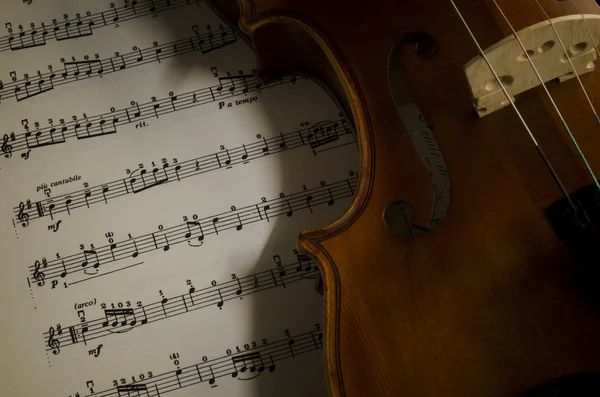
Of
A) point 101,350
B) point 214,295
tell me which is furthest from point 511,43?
point 101,350

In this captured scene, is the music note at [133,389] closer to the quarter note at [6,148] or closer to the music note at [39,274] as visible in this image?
the music note at [39,274]

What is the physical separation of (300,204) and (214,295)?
263 mm

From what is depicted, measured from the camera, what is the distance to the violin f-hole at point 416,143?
0.88m

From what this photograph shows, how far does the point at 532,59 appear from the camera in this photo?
89 cm

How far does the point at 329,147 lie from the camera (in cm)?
128

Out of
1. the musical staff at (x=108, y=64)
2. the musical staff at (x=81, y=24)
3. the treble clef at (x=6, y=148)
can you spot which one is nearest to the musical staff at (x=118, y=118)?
the treble clef at (x=6, y=148)

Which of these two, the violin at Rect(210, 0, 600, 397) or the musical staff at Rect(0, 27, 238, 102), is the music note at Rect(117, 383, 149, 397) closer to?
the violin at Rect(210, 0, 600, 397)

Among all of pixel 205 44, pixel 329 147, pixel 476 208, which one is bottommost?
pixel 476 208

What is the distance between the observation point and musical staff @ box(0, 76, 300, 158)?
131cm

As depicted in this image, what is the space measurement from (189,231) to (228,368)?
30 centimetres

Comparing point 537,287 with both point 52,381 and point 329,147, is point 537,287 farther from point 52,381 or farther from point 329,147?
point 52,381

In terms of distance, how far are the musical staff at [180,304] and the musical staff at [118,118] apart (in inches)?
16.1

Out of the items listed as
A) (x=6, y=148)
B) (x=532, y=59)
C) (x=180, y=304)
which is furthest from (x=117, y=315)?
(x=532, y=59)

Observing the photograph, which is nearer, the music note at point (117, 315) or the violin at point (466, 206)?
the violin at point (466, 206)
